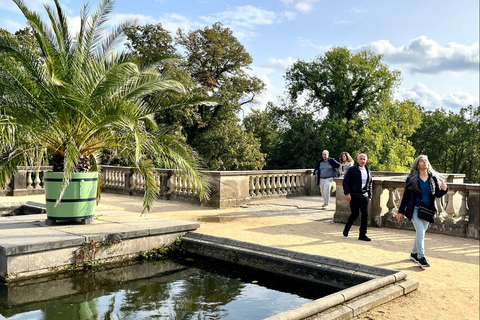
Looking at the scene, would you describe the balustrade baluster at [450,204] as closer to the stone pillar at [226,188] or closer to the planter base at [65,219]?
the stone pillar at [226,188]

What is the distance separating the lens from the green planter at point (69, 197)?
783 centimetres

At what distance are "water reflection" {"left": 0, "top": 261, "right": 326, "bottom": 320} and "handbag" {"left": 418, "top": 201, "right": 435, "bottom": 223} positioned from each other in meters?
2.21

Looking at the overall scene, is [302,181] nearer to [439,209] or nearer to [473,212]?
[439,209]

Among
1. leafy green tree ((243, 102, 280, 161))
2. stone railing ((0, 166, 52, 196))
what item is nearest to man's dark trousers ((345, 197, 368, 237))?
stone railing ((0, 166, 52, 196))

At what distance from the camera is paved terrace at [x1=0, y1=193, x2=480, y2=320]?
478 cm

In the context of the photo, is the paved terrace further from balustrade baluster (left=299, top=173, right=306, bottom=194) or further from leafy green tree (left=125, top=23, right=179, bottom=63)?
leafy green tree (left=125, top=23, right=179, bottom=63)

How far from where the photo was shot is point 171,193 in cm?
1435

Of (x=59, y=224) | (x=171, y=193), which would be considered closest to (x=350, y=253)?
(x=59, y=224)

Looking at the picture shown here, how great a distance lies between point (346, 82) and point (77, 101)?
3302cm

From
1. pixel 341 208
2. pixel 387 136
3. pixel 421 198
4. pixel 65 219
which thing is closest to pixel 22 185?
pixel 65 219

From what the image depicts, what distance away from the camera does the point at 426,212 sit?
6.41 meters

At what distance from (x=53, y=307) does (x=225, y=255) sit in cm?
272

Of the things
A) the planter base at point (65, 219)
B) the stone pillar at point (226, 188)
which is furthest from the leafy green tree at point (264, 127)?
the planter base at point (65, 219)

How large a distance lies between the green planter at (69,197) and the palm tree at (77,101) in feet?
1.03
